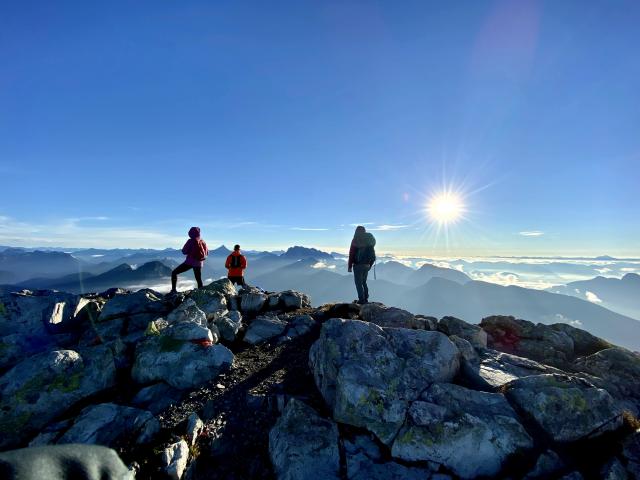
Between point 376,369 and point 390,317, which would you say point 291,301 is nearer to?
point 390,317

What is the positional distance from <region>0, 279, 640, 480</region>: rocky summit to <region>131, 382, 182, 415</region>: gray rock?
2.2 inches

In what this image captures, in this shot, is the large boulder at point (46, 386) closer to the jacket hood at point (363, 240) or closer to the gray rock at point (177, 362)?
the gray rock at point (177, 362)

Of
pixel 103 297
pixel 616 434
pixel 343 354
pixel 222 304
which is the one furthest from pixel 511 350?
pixel 103 297

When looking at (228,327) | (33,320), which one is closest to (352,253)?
(228,327)

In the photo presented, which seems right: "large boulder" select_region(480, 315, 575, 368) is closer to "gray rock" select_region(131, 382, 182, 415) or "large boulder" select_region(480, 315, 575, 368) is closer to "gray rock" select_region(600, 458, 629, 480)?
"gray rock" select_region(600, 458, 629, 480)

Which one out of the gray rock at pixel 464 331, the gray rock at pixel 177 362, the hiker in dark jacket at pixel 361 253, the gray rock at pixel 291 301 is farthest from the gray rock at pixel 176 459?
the hiker in dark jacket at pixel 361 253

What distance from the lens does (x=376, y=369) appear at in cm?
991

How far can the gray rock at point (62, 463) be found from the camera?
2.86 meters

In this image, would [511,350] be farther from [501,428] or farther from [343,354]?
[343,354]

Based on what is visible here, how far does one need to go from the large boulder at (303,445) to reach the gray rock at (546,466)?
4.79 metres

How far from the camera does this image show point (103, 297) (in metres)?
23.3

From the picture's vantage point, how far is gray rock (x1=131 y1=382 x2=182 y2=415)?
10.8 metres

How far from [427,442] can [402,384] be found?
171 centimetres

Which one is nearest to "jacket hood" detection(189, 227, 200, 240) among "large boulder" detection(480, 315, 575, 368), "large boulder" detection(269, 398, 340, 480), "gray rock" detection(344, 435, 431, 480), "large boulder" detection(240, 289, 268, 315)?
"large boulder" detection(240, 289, 268, 315)
